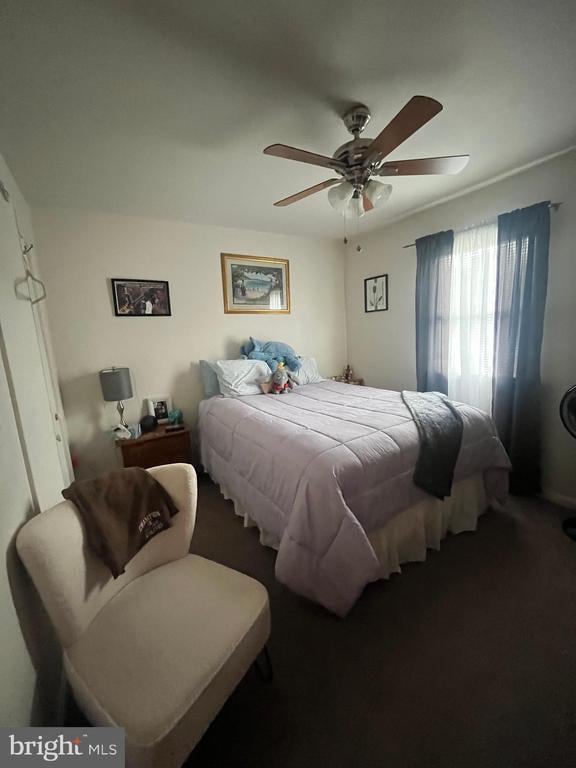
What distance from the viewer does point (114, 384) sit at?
2527mm

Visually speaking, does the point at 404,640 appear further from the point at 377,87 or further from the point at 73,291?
the point at 73,291

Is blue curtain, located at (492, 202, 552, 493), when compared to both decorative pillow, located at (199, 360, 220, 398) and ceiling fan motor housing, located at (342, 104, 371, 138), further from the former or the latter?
decorative pillow, located at (199, 360, 220, 398)

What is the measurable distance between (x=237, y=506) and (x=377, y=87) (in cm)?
264

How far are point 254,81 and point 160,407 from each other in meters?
2.55

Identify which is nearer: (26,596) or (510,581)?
(26,596)

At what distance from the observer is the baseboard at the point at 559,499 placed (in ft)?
7.39

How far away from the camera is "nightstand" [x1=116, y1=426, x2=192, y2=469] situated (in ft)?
8.33

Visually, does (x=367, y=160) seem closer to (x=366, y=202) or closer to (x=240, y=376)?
(x=366, y=202)

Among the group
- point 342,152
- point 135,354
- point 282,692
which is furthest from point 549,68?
point 135,354

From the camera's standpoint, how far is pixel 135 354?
9.46ft

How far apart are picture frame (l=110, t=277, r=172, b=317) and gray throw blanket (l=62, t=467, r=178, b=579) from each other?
205 centimetres

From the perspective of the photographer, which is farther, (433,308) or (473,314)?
(433,308)

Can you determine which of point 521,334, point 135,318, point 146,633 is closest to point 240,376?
point 135,318

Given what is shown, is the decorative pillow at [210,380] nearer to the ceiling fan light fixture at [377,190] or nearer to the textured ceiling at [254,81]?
the textured ceiling at [254,81]
